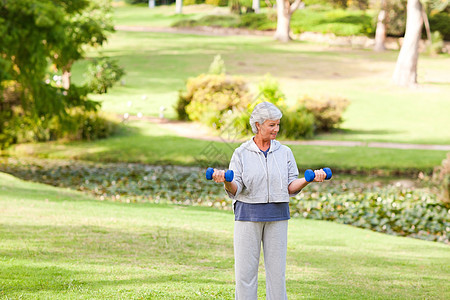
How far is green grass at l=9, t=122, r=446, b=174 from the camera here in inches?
762

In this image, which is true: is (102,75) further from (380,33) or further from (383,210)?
(380,33)

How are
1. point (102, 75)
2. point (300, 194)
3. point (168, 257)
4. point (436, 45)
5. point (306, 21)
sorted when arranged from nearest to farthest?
1. point (168, 257)
2. point (300, 194)
3. point (102, 75)
4. point (436, 45)
5. point (306, 21)

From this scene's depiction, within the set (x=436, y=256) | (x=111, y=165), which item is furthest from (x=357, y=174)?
(x=436, y=256)

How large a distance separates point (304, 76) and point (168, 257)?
3240 cm

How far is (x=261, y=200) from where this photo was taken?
184 inches

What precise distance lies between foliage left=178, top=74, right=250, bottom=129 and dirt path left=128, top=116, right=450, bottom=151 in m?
0.38

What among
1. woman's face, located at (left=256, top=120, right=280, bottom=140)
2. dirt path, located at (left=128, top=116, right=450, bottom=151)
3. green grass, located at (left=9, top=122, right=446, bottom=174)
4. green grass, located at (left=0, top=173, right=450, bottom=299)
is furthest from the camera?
dirt path, located at (left=128, top=116, right=450, bottom=151)

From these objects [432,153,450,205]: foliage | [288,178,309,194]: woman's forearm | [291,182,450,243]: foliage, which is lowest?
[291,182,450,243]: foliage

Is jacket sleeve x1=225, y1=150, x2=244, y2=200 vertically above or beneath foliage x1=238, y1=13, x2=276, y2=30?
beneath

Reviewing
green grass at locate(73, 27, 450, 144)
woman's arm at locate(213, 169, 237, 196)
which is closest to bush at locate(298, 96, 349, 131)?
green grass at locate(73, 27, 450, 144)

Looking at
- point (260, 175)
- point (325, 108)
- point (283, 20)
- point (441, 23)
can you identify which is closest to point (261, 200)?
point (260, 175)

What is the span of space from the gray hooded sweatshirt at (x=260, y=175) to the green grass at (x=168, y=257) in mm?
1471

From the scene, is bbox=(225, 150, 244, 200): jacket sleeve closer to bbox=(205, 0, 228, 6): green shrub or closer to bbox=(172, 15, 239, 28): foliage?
bbox=(172, 15, 239, 28): foliage

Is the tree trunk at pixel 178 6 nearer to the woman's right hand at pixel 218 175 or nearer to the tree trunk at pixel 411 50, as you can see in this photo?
the tree trunk at pixel 411 50
